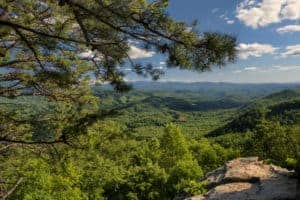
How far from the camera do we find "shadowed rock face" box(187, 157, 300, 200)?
1681 centimetres

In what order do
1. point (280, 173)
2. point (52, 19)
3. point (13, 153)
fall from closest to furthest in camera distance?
point (52, 19) < point (13, 153) < point (280, 173)

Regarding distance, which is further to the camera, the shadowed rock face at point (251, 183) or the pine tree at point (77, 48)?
the shadowed rock face at point (251, 183)

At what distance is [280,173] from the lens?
777 inches

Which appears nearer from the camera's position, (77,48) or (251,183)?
(77,48)

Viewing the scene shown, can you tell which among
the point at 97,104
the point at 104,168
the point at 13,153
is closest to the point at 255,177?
the point at 97,104

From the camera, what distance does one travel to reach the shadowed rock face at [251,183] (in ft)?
55.2

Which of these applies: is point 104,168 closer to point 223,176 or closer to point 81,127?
point 223,176

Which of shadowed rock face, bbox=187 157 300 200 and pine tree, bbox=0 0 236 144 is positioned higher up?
pine tree, bbox=0 0 236 144

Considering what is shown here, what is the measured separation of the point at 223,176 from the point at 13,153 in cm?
1362

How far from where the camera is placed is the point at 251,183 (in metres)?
19.7

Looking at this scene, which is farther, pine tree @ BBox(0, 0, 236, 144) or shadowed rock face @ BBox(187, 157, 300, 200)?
shadowed rock face @ BBox(187, 157, 300, 200)

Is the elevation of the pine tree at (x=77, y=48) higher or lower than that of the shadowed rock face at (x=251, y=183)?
higher

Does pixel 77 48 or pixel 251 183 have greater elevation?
pixel 77 48

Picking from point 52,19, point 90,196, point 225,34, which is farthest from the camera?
point 90,196
